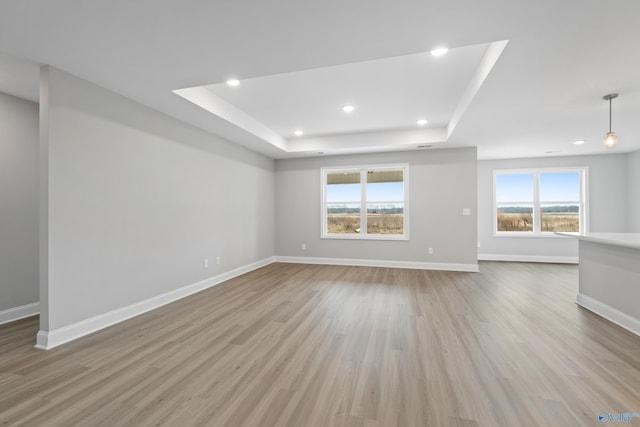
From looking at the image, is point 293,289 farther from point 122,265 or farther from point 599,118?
point 599,118

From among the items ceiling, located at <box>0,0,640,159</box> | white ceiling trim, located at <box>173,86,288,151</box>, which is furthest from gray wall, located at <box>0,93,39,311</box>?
white ceiling trim, located at <box>173,86,288,151</box>

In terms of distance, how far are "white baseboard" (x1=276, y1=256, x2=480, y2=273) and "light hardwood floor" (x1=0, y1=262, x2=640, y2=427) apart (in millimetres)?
1870

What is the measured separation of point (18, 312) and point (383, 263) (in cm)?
567

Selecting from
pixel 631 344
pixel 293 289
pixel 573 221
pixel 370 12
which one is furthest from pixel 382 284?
pixel 573 221

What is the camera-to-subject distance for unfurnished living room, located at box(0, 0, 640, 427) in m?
1.74

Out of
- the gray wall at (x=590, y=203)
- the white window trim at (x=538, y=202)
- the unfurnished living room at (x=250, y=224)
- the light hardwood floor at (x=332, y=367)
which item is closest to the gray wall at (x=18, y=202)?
the unfurnished living room at (x=250, y=224)

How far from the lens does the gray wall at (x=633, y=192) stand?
226 inches

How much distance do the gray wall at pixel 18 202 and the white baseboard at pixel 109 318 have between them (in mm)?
1220

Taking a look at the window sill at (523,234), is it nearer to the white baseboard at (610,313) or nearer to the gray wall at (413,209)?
the gray wall at (413,209)

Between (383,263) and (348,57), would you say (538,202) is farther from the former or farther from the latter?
(348,57)

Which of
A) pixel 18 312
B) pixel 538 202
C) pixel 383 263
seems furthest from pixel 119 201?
pixel 538 202

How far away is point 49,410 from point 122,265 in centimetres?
161

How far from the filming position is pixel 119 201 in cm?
299

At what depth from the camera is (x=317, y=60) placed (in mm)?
2363
